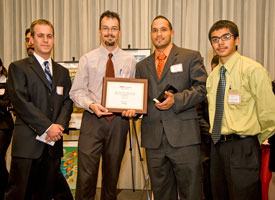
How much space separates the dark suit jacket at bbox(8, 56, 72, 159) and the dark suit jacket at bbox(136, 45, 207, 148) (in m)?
0.94

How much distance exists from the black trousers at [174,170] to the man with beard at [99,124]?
1.36ft

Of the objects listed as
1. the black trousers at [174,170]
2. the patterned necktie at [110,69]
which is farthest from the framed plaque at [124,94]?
the black trousers at [174,170]

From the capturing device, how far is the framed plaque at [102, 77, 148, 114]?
2869 mm

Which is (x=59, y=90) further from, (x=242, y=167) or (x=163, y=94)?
(x=242, y=167)

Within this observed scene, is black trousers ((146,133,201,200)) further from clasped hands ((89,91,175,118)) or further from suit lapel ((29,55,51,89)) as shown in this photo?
suit lapel ((29,55,51,89))

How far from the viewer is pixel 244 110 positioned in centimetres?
262

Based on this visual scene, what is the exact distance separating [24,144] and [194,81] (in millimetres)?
1792

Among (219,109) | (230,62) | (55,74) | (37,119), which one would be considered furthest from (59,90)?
(230,62)

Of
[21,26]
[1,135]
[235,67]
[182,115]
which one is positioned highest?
[21,26]

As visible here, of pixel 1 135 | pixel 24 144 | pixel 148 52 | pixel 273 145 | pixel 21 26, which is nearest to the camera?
pixel 24 144

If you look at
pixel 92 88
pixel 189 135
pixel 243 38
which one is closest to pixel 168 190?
pixel 189 135

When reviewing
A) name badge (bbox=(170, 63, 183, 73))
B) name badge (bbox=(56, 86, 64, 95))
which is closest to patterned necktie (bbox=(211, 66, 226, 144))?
name badge (bbox=(170, 63, 183, 73))

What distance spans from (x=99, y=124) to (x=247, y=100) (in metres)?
1.48

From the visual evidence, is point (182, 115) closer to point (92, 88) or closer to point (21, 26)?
point (92, 88)
